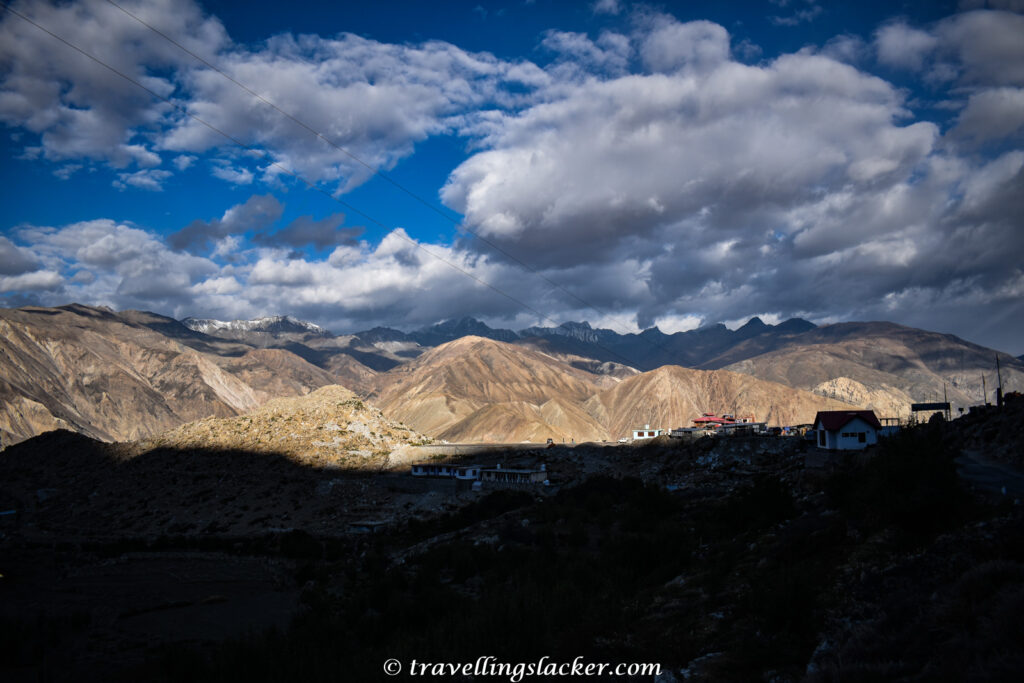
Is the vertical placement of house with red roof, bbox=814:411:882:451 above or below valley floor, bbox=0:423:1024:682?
above

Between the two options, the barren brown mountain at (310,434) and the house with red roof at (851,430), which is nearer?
the house with red roof at (851,430)

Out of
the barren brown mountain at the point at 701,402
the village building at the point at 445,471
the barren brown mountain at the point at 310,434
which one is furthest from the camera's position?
the barren brown mountain at the point at 701,402

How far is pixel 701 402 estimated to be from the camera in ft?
621

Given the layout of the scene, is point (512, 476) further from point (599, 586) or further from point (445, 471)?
point (599, 586)

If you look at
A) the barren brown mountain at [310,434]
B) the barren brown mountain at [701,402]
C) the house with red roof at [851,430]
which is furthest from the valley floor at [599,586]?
the barren brown mountain at [701,402]

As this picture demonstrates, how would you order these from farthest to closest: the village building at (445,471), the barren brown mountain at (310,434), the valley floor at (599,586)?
1. the barren brown mountain at (310,434)
2. the village building at (445,471)
3. the valley floor at (599,586)

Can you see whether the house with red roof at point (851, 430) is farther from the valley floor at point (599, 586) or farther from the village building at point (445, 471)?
the village building at point (445, 471)

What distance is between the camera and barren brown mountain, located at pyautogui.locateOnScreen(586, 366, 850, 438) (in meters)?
173

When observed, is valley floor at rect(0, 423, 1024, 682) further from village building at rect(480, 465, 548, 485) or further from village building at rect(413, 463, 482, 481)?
village building at rect(413, 463, 482, 481)

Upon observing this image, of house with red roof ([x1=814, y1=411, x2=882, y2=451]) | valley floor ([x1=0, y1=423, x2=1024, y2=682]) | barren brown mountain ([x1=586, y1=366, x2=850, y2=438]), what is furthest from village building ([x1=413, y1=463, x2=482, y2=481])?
barren brown mountain ([x1=586, y1=366, x2=850, y2=438])

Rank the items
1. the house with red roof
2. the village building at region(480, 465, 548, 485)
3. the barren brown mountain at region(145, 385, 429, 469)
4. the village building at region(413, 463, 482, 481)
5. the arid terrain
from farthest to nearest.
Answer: the barren brown mountain at region(145, 385, 429, 469) < the village building at region(413, 463, 482, 481) < the village building at region(480, 465, 548, 485) < the house with red roof < the arid terrain

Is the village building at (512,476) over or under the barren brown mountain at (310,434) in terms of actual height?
under

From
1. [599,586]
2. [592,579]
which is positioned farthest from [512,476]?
[599,586]

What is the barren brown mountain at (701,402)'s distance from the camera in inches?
6811
